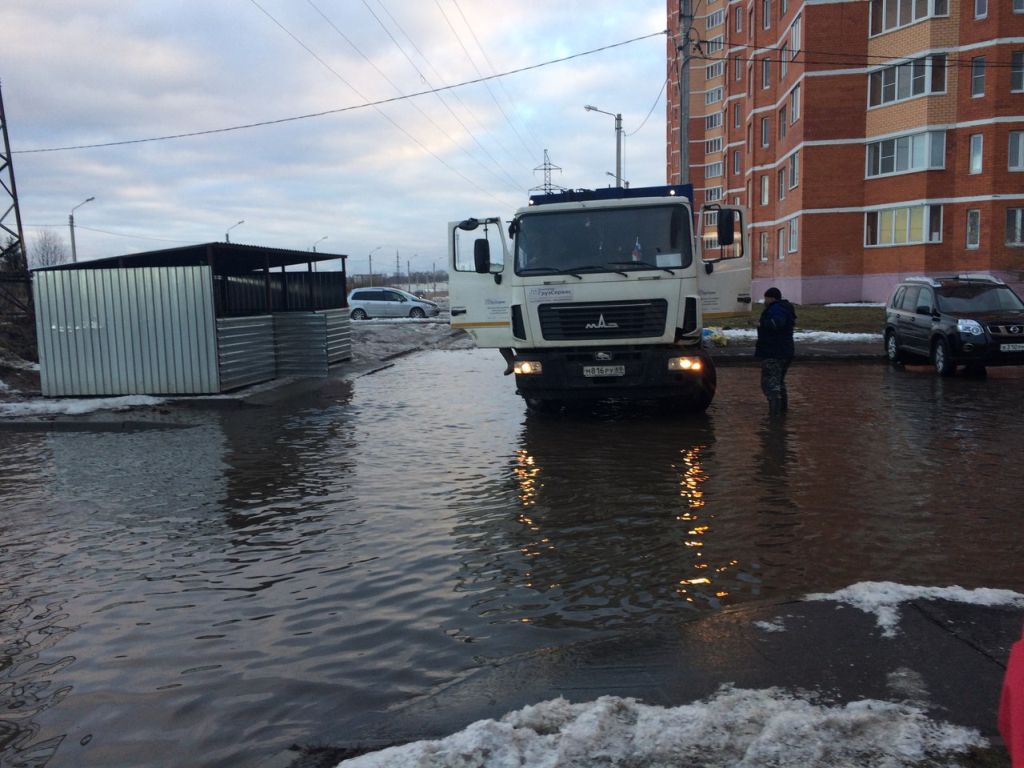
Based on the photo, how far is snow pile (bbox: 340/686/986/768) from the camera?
3014mm

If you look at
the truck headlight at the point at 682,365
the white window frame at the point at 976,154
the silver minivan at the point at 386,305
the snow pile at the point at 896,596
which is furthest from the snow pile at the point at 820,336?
the silver minivan at the point at 386,305

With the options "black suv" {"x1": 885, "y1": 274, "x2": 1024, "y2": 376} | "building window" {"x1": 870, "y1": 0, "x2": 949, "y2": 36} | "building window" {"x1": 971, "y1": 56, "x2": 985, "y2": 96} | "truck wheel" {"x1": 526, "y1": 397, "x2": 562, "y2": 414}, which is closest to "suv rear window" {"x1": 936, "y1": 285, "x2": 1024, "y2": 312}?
"black suv" {"x1": 885, "y1": 274, "x2": 1024, "y2": 376}

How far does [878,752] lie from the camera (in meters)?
3.01

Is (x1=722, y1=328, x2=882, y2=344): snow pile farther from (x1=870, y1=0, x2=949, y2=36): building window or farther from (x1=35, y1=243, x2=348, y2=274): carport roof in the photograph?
(x1=870, y1=0, x2=949, y2=36): building window

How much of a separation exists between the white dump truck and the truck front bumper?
0.01 meters

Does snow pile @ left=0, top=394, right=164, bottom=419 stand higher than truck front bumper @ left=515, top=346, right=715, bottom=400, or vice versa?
truck front bumper @ left=515, top=346, right=715, bottom=400

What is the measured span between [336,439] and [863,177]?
3302 cm

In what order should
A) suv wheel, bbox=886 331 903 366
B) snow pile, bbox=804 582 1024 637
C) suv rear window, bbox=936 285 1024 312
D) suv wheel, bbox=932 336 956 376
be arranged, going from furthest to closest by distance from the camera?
suv wheel, bbox=886 331 903 366 < suv rear window, bbox=936 285 1024 312 < suv wheel, bbox=932 336 956 376 < snow pile, bbox=804 582 1024 637

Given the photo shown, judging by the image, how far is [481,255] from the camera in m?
11.3

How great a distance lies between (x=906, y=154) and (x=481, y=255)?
1173 inches

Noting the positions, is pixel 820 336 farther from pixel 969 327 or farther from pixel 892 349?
pixel 969 327

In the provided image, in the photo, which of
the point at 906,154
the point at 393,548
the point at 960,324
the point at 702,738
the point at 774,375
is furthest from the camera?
the point at 906,154

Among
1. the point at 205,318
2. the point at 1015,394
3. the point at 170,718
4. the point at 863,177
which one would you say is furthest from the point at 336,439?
the point at 863,177

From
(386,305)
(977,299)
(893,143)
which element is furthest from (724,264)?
(386,305)
